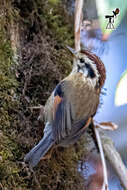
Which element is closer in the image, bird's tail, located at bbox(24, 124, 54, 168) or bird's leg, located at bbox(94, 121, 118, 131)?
bird's tail, located at bbox(24, 124, 54, 168)

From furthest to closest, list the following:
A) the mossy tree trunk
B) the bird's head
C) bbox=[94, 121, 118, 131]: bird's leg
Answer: bbox=[94, 121, 118, 131]: bird's leg, the bird's head, the mossy tree trunk

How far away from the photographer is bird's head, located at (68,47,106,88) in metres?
2.60

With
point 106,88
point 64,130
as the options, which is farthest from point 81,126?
point 106,88

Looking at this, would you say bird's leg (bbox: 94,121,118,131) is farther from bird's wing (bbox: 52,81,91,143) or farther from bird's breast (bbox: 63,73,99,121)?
bird's wing (bbox: 52,81,91,143)

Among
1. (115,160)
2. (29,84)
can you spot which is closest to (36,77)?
(29,84)

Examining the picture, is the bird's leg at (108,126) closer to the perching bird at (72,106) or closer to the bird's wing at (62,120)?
the perching bird at (72,106)

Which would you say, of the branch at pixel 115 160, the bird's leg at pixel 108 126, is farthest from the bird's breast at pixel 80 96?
the branch at pixel 115 160

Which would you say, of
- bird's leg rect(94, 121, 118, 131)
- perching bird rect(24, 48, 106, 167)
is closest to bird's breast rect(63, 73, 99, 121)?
perching bird rect(24, 48, 106, 167)

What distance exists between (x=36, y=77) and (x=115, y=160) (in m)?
0.80

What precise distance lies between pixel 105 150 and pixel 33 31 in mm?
1035

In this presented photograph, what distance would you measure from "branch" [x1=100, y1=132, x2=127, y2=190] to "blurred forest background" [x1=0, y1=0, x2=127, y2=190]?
0.20 m

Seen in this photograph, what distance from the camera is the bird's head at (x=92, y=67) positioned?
8.54ft

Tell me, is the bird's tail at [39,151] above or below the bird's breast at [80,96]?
below

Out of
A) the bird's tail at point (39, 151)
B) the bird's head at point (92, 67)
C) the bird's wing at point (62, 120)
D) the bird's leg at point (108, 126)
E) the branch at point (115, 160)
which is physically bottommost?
the branch at point (115, 160)
